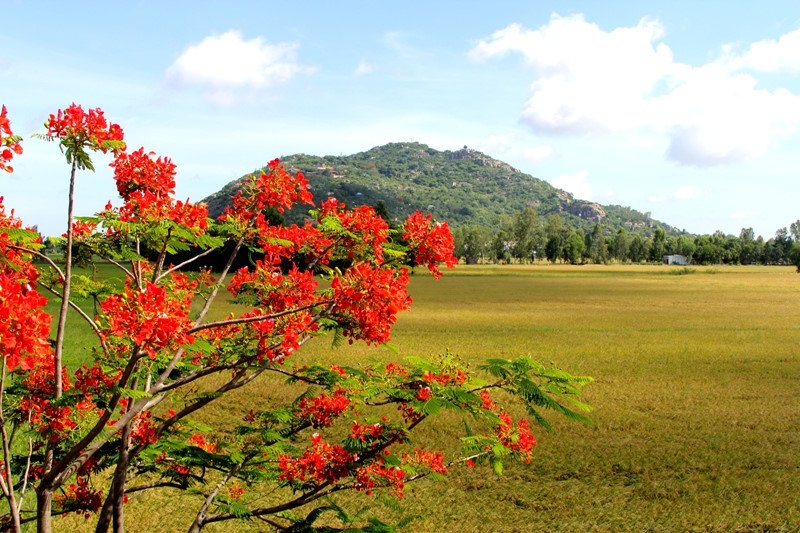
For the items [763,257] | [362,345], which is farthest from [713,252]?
[362,345]

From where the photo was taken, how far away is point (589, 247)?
14412 centimetres

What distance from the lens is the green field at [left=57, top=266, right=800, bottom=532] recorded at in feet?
27.1

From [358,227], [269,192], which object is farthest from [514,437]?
[269,192]

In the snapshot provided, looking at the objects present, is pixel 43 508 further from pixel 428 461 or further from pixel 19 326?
pixel 428 461

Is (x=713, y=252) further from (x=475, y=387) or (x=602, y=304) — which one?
(x=475, y=387)

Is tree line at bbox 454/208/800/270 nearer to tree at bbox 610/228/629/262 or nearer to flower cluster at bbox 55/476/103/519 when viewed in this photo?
tree at bbox 610/228/629/262

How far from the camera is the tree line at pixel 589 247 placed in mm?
138750

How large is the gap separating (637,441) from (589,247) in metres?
139

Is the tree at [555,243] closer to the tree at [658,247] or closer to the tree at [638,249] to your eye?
the tree at [638,249]

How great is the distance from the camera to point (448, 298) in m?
43.1

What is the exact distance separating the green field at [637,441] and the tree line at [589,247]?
111144mm

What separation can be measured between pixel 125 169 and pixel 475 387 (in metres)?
2.97

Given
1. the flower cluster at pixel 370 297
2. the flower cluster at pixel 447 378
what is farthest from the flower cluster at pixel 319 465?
the flower cluster at pixel 370 297

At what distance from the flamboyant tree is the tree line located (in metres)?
129
